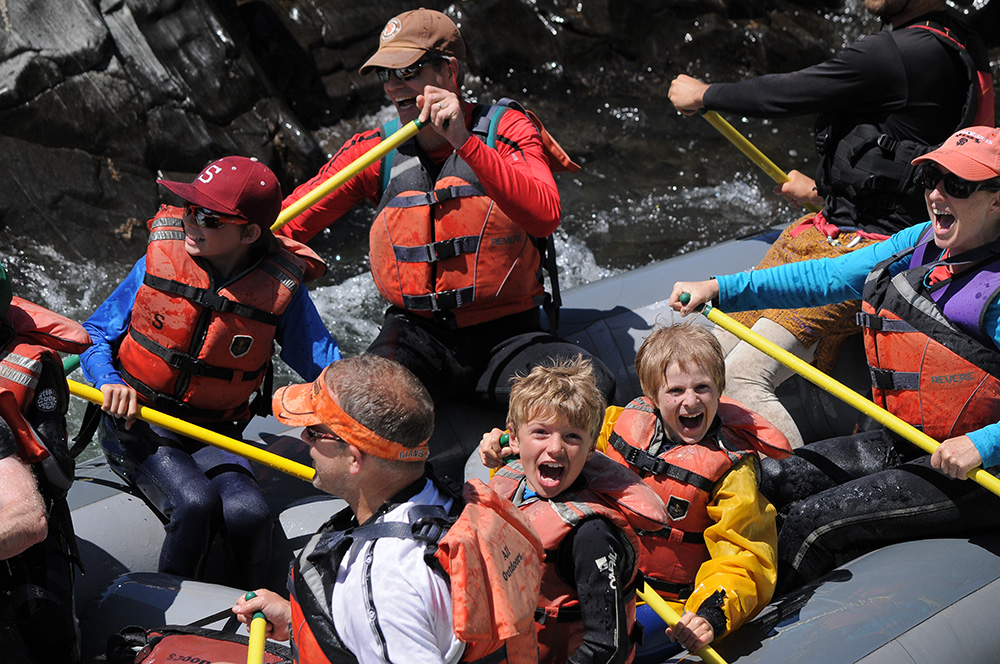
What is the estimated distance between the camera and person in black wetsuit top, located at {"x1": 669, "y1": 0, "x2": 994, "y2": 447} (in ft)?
9.79

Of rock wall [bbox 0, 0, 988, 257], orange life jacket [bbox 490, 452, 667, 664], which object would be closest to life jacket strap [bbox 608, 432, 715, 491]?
orange life jacket [bbox 490, 452, 667, 664]

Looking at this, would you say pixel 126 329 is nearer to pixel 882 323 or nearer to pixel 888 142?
pixel 882 323

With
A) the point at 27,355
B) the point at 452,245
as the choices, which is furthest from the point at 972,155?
the point at 27,355

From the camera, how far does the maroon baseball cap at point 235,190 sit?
2.60 m

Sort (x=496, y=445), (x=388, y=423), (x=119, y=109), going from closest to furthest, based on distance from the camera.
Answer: (x=388, y=423), (x=496, y=445), (x=119, y=109)

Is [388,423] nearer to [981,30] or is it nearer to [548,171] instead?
[548,171]

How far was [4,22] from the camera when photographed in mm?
5312

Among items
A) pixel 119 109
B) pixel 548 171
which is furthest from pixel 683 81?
pixel 119 109

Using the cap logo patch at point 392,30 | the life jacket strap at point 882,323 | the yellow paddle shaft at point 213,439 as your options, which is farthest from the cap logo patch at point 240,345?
the life jacket strap at point 882,323

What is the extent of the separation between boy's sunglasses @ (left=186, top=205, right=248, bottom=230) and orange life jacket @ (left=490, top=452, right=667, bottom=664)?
1.16m

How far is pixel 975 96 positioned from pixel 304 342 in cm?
216

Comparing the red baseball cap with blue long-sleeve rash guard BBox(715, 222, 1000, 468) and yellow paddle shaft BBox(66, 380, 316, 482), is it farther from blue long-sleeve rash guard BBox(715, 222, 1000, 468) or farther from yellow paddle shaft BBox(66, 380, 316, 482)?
yellow paddle shaft BBox(66, 380, 316, 482)

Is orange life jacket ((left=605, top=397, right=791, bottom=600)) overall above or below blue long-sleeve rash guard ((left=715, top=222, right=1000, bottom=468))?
below

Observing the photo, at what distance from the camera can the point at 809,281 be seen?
8.95 ft
